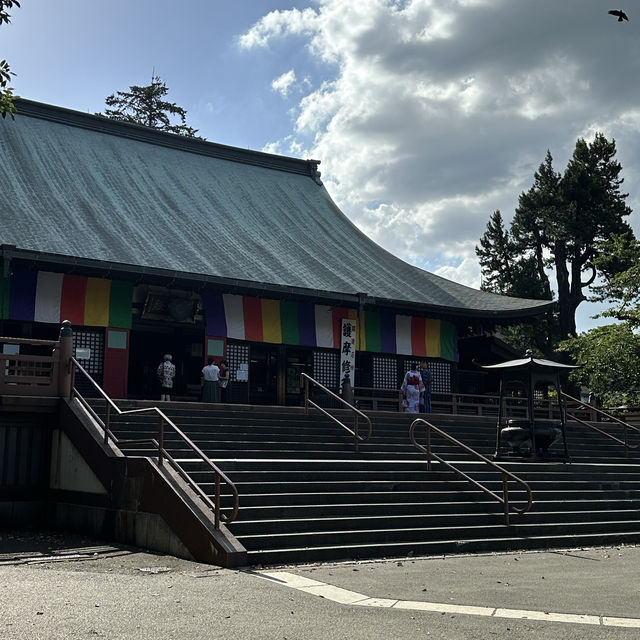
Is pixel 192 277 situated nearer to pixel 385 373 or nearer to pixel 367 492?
pixel 385 373

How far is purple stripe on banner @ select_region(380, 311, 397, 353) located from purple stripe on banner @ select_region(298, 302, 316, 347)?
220cm

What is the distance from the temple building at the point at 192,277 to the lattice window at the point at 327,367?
0.04 m

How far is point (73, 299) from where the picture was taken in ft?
61.4

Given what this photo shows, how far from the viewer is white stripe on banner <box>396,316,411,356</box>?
76.7ft

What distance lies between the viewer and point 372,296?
22.0 m

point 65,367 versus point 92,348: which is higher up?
point 92,348

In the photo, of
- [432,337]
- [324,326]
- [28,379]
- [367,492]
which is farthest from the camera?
[432,337]

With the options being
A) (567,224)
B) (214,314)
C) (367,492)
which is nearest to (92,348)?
(214,314)

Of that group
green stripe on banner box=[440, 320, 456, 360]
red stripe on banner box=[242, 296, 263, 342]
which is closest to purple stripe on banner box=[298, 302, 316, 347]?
red stripe on banner box=[242, 296, 263, 342]

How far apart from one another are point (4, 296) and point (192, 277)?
411 centimetres

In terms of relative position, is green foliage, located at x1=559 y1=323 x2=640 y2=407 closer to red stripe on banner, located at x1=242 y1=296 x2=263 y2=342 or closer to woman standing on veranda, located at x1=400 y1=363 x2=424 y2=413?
woman standing on veranda, located at x1=400 y1=363 x2=424 y2=413

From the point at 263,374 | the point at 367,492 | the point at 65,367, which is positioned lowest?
the point at 367,492

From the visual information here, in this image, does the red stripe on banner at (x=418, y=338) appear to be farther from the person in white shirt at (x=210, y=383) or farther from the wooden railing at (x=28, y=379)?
the wooden railing at (x=28, y=379)

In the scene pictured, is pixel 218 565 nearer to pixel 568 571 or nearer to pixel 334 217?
pixel 568 571
